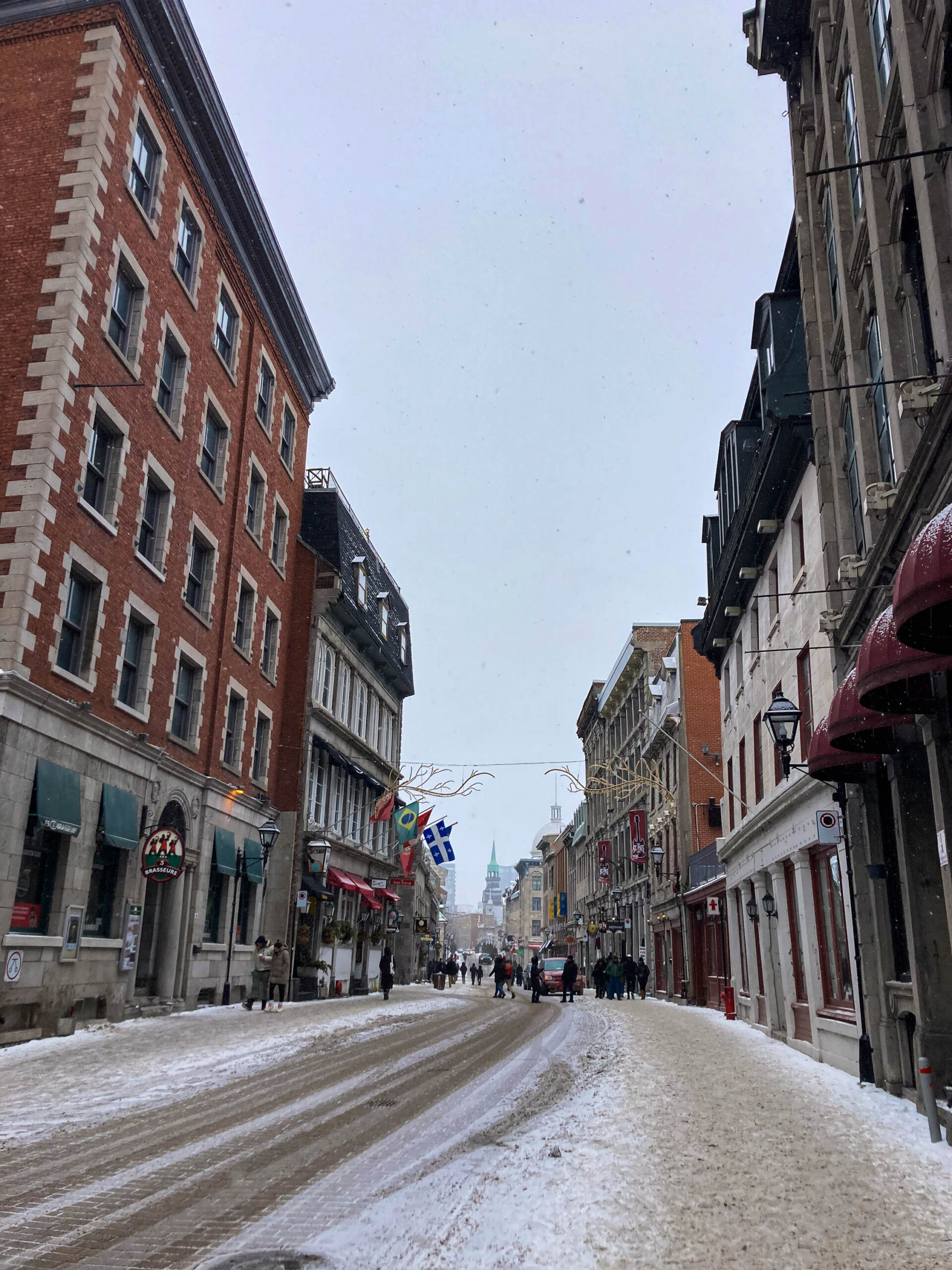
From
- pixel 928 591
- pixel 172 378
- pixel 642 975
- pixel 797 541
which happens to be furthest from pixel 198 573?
pixel 642 975

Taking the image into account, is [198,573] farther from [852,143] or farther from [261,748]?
[852,143]

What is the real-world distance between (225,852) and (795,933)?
1438cm

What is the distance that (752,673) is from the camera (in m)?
25.4

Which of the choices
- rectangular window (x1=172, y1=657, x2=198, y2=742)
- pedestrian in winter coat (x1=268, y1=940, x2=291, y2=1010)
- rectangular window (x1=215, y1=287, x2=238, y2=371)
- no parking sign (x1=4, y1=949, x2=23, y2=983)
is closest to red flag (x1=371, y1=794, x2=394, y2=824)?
pedestrian in winter coat (x1=268, y1=940, x2=291, y2=1010)

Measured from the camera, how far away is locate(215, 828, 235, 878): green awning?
2602 centimetres

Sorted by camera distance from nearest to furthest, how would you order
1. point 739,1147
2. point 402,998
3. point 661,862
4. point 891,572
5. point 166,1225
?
point 166,1225 → point 739,1147 → point 891,572 → point 402,998 → point 661,862

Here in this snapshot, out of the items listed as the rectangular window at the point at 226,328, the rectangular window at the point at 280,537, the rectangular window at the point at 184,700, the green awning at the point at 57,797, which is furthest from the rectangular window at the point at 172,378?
the green awning at the point at 57,797

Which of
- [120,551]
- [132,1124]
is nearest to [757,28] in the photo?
[120,551]

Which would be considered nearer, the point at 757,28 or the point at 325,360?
the point at 757,28

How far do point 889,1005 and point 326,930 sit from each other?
25072mm

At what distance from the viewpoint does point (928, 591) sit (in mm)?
7234

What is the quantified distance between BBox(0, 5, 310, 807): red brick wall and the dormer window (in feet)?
33.7

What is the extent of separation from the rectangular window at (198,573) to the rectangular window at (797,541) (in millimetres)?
14303

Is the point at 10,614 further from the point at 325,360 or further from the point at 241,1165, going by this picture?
the point at 325,360
